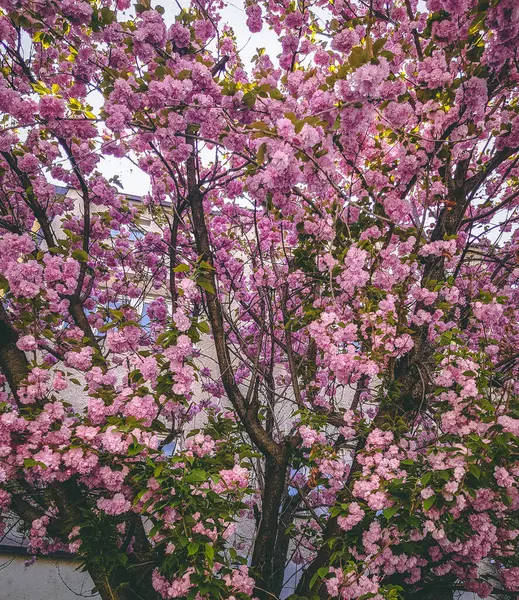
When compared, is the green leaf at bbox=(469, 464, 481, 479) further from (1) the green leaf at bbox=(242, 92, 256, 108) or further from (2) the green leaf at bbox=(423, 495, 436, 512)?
(1) the green leaf at bbox=(242, 92, 256, 108)

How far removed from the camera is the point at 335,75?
2193mm

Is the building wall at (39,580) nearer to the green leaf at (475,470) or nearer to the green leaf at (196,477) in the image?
the green leaf at (196,477)

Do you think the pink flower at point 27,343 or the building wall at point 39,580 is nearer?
the pink flower at point 27,343

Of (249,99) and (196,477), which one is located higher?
(249,99)

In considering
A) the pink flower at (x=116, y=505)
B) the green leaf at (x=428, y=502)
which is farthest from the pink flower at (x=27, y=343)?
the green leaf at (x=428, y=502)

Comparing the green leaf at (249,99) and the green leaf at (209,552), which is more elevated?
the green leaf at (249,99)

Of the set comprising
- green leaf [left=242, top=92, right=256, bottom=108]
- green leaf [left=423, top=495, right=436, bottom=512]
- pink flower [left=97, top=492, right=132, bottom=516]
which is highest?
green leaf [left=242, top=92, right=256, bottom=108]

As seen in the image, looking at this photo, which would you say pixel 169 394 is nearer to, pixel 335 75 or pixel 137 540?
pixel 137 540

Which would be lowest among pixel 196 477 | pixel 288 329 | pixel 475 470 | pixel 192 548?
pixel 192 548

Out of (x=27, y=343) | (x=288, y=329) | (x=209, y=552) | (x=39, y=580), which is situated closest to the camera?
(x=209, y=552)

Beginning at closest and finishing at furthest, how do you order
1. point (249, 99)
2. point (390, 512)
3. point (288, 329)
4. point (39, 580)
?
point (390, 512) < point (249, 99) < point (288, 329) < point (39, 580)

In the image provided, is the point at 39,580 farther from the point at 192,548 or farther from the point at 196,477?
the point at 196,477

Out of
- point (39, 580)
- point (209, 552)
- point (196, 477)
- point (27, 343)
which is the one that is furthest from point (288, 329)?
point (39, 580)

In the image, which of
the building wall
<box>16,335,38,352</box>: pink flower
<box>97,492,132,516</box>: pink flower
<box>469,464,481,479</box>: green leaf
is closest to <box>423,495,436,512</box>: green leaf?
<box>469,464,481,479</box>: green leaf
